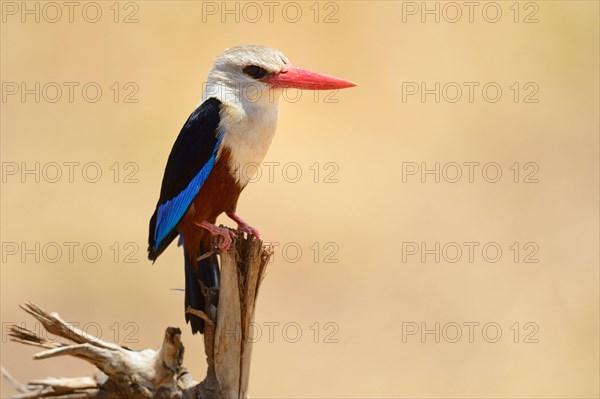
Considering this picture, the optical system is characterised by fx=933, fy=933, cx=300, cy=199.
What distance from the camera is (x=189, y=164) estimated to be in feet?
16.7

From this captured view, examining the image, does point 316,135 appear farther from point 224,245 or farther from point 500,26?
point 224,245

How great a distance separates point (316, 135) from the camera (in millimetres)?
10789

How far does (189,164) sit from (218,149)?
19 cm

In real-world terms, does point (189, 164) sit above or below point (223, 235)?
above

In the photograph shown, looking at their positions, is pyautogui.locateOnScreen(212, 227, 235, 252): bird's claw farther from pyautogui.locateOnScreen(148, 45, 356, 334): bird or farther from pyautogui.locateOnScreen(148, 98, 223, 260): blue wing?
pyautogui.locateOnScreen(148, 98, 223, 260): blue wing

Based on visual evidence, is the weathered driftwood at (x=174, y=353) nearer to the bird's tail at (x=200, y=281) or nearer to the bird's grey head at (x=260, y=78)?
the bird's tail at (x=200, y=281)

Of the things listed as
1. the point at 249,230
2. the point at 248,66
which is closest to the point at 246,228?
the point at 249,230

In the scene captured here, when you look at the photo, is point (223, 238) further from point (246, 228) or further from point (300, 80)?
point (300, 80)

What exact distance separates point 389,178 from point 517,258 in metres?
1.76

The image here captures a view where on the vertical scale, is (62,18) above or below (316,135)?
above

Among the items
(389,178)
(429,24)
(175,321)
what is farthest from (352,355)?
(429,24)

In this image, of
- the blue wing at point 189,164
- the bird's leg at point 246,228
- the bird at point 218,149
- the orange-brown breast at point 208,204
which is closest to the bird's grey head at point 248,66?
the bird at point 218,149

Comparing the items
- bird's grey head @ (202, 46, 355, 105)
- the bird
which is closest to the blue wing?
the bird

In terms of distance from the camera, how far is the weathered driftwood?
4.70m
